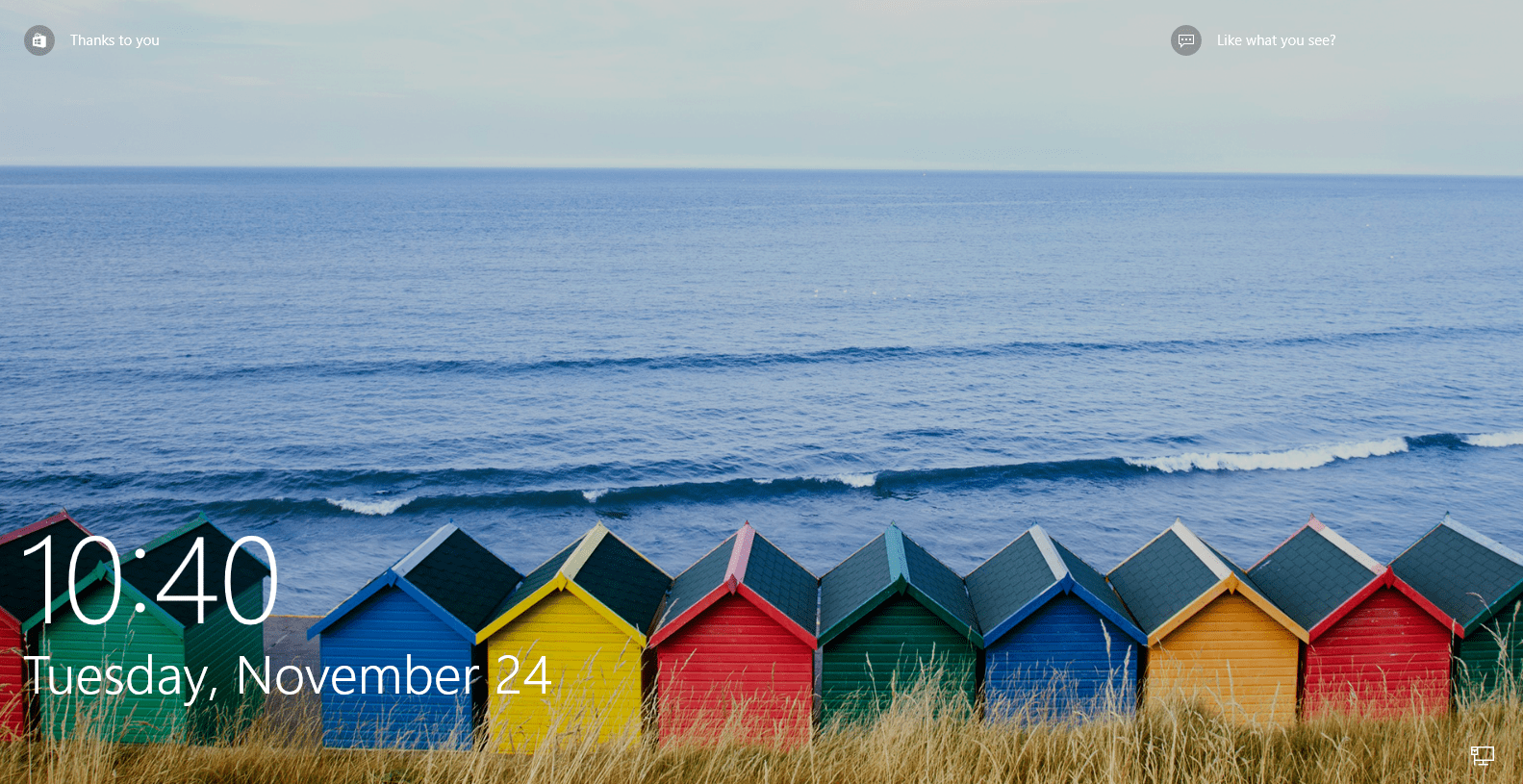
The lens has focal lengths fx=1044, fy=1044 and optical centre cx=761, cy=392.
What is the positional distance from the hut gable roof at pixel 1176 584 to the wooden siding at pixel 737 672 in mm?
2797

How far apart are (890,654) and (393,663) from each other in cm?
399

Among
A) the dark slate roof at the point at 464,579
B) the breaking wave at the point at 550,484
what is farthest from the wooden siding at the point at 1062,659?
the breaking wave at the point at 550,484

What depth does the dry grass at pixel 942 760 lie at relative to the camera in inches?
200

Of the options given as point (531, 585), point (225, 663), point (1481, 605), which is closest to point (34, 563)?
point (225, 663)

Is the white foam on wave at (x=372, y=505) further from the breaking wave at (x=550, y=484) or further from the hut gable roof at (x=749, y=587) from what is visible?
the hut gable roof at (x=749, y=587)

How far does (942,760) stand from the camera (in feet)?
17.7

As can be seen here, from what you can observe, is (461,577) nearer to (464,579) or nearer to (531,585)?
(464,579)

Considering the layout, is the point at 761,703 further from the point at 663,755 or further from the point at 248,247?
the point at 248,247

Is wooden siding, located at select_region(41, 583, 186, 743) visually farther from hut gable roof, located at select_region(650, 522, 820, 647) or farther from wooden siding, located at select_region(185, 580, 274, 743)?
hut gable roof, located at select_region(650, 522, 820, 647)

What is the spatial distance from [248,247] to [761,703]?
9291 centimetres

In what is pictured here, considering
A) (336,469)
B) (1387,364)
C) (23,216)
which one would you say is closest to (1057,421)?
(1387,364)

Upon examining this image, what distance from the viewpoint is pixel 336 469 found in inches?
1112

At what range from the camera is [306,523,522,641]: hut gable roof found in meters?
8.24

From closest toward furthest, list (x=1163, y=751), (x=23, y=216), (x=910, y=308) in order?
(x=1163, y=751) → (x=910, y=308) → (x=23, y=216)
